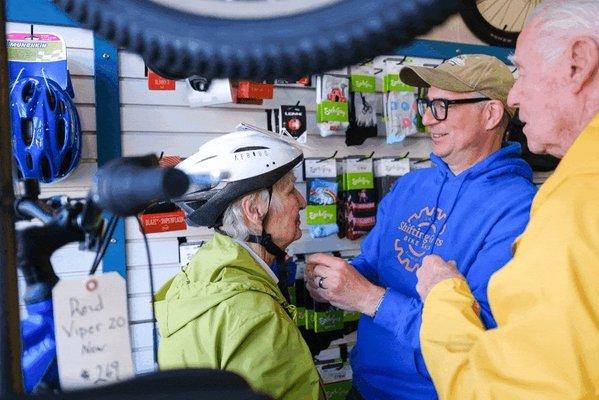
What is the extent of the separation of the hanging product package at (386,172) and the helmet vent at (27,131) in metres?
1.72

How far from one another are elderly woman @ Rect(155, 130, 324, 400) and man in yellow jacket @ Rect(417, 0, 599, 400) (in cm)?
46

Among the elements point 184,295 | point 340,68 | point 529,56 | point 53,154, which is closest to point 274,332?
point 184,295

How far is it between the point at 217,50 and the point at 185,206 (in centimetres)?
148

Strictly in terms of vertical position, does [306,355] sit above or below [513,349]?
below

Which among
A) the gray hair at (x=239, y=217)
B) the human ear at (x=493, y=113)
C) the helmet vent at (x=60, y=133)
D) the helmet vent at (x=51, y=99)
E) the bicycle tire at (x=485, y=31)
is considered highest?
the bicycle tire at (x=485, y=31)

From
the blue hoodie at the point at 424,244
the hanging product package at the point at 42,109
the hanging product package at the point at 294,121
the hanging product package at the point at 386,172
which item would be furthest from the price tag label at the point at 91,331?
the hanging product package at the point at 386,172

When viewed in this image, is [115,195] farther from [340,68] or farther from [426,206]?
[426,206]

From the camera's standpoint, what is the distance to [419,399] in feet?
5.51

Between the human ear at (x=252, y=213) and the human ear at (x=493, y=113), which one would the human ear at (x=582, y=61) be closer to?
the human ear at (x=493, y=113)

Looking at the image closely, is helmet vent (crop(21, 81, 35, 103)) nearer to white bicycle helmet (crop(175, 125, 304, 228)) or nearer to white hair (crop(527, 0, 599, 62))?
white bicycle helmet (crop(175, 125, 304, 228))

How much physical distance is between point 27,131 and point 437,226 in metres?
1.57

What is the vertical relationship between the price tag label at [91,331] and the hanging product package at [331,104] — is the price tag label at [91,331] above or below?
below

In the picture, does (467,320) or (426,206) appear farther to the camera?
(426,206)

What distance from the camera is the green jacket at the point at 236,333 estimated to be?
1.37 meters
